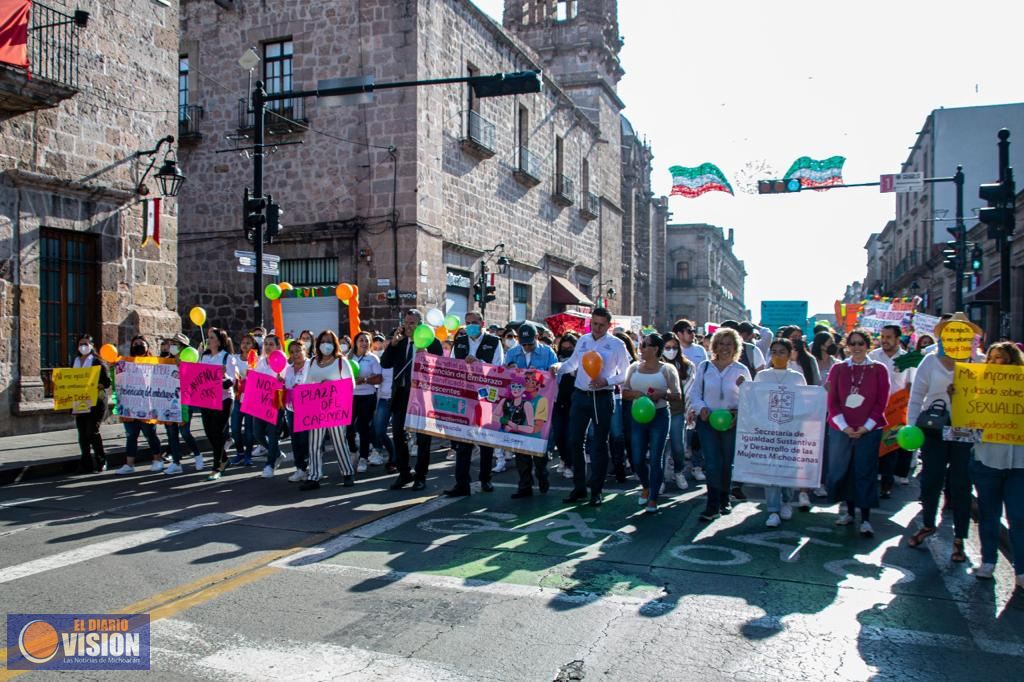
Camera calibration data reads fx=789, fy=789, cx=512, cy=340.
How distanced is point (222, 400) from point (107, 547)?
12.7ft

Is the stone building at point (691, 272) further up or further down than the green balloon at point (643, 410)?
further up

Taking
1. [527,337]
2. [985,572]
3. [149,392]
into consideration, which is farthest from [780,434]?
[149,392]

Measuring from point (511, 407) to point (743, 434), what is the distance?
238 cm

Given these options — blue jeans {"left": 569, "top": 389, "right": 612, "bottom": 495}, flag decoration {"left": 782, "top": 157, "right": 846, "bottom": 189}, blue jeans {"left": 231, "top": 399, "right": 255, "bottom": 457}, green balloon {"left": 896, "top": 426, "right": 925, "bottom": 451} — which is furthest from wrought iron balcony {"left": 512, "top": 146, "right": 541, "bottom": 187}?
green balloon {"left": 896, "top": 426, "right": 925, "bottom": 451}

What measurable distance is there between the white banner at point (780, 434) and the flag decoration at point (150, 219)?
1144 cm

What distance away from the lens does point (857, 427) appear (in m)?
6.80

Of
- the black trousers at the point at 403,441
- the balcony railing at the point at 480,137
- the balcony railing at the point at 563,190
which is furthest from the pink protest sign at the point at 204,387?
the balcony railing at the point at 563,190

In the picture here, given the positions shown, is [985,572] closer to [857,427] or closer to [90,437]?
[857,427]

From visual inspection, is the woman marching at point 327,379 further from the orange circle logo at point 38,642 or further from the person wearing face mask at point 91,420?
Result: the orange circle logo at point 38,642

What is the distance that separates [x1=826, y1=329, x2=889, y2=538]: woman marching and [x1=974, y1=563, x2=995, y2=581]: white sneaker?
112cm

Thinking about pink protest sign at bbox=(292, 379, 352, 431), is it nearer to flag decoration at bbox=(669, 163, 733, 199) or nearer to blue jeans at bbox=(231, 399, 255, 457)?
blue jeans at bbox=(231, 399, 255, 457)

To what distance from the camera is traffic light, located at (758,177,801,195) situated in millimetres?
18219

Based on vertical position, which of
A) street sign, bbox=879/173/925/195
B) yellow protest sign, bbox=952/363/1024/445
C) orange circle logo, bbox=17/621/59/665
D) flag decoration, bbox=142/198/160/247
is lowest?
orange circle logo, bbox=17/621/59/665

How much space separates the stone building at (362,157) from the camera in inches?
776
